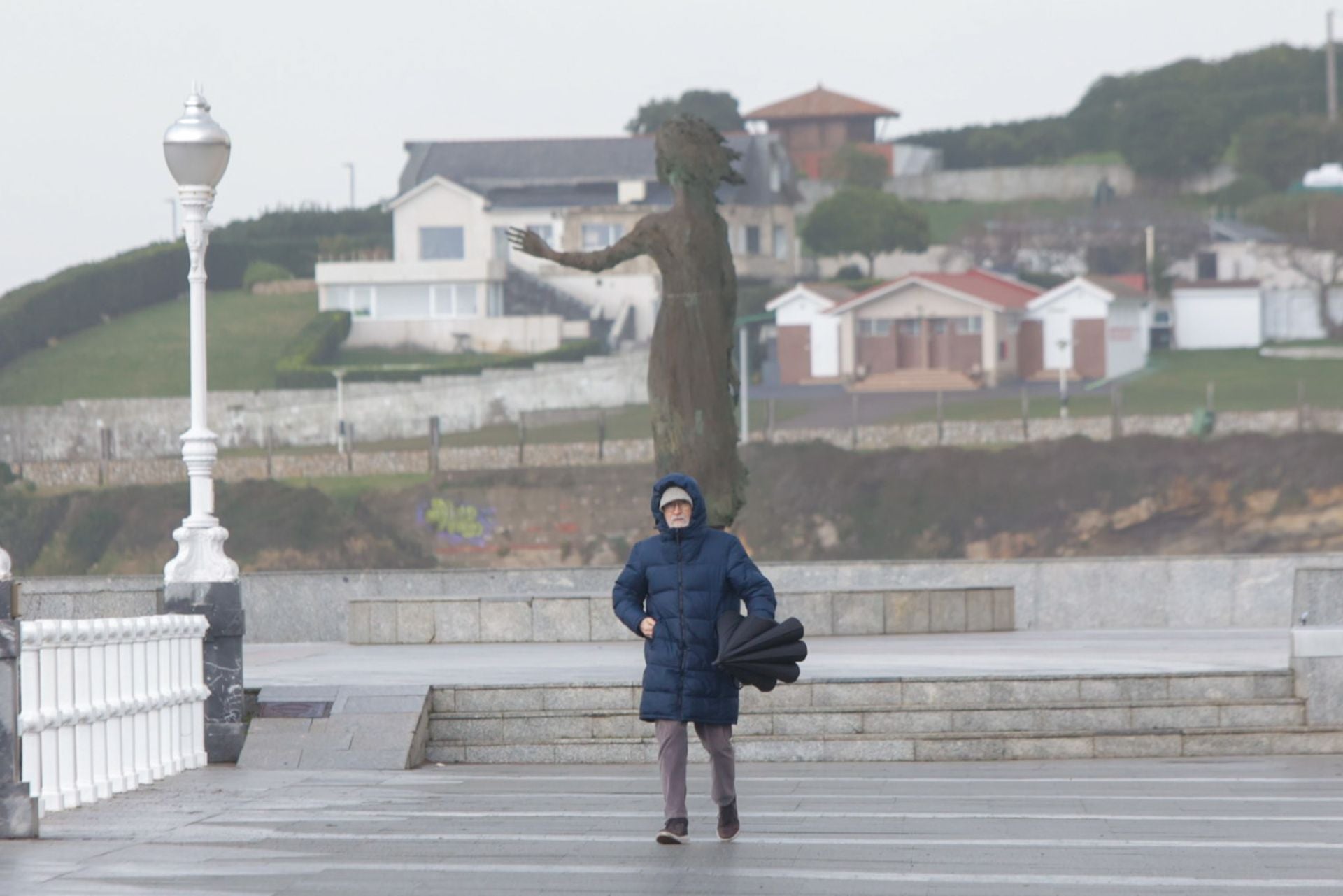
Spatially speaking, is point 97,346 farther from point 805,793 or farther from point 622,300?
point 805,793

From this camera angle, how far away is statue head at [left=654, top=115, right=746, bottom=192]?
16672mm

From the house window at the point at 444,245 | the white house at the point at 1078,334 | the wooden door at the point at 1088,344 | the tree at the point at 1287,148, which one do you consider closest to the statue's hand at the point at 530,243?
the white house at the point at 1078,334

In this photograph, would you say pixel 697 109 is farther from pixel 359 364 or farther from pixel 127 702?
pixel 127 702

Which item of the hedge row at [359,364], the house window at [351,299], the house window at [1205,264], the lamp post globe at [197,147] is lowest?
the lamp post globe at [197,147]

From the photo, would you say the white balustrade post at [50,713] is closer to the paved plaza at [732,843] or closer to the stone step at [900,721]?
the paved plaza at [732,843]

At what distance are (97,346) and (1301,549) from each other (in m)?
51.0

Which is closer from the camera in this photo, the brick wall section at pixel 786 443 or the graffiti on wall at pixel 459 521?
the graffiti on wall at pixel 459 521

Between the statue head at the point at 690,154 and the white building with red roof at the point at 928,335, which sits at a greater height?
the white building with red roof at the point at 928,335

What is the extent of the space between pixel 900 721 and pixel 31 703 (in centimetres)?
565

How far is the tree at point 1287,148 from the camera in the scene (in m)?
120

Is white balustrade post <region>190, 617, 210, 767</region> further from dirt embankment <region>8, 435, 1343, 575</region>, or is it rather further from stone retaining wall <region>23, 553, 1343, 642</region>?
dirt embankment <region>8, 435, 1343, 575</region>

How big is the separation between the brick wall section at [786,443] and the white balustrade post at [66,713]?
54.6 m

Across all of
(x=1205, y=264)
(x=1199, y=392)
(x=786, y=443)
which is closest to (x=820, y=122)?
(x=1205, y=264)

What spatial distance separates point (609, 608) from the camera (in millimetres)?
19672
